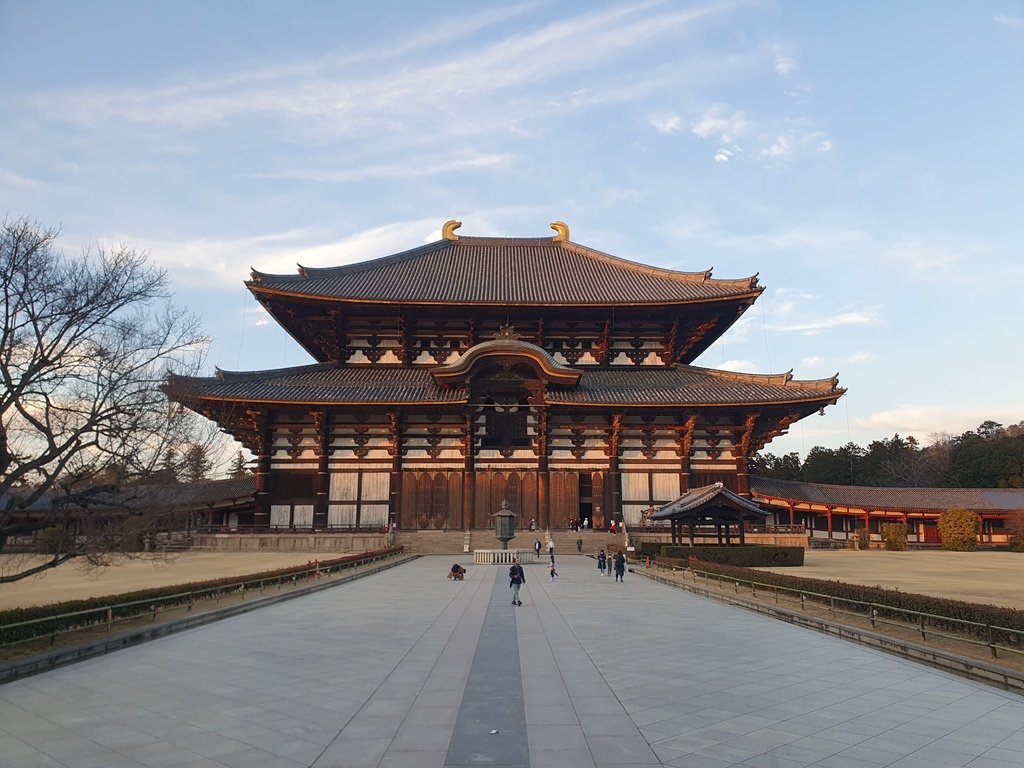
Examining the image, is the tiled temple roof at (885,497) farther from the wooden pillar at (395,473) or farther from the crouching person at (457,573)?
the crouching person at (457,573)

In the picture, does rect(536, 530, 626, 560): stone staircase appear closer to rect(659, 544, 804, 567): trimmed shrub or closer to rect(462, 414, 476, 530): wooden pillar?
rect(462, 414, 476, 530): wooden pillar

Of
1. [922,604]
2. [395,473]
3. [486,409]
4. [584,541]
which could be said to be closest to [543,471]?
[584,541]

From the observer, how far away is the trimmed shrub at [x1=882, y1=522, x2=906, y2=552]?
42.3 m

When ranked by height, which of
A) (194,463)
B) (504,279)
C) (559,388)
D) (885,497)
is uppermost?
(504,279)

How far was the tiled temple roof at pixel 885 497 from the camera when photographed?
45.9 m

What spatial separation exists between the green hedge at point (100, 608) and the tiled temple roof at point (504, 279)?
24.1 metres

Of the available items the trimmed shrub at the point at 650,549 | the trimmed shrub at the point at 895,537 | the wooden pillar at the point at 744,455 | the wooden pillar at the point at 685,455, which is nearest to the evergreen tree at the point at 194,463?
the trimmed shrub at the point at 650,549

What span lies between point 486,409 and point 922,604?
28.5m

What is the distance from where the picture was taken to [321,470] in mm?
37438

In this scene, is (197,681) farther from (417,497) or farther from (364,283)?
(364,283)

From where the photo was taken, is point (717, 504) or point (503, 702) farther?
point (717, 504)

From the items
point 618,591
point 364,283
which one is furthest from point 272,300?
point 618,591

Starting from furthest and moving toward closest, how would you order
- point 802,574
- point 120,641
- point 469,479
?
point 469,479
point 802,574
point 120,641

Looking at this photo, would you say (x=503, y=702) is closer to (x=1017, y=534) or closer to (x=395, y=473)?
(x=395, y=473)
